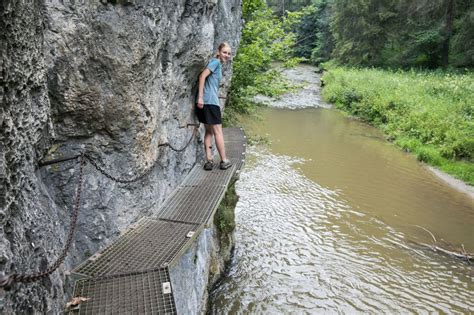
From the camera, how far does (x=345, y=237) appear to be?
8.99m

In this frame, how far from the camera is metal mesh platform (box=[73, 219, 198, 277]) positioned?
3428 millimetres

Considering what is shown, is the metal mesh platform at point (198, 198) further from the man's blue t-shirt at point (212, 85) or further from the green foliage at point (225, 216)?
the green foliage at point (225, 216)

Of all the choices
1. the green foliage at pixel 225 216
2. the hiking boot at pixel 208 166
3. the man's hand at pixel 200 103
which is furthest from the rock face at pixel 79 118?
the green foliage at pixel 225 216

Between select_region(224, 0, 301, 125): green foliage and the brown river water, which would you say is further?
select_region(224, 0, 301, 125): green foliage

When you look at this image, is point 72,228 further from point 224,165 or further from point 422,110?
point 422,110

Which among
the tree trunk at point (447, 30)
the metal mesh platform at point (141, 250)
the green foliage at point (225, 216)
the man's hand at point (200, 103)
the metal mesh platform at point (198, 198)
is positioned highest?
the tree trunk at point (447, 30)

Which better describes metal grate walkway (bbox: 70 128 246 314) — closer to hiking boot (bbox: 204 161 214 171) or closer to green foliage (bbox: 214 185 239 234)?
hiking boot (bbox: 204 161 214 171)

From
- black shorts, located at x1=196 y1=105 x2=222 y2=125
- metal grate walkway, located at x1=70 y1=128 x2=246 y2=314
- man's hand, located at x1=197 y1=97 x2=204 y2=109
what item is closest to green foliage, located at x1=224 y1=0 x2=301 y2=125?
black shorts, located at x1=196 y1=105 x2=222 y2=125

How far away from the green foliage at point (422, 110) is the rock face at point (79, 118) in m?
11.9

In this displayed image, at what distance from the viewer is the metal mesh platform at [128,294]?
302 cm

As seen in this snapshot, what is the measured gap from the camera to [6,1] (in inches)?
87.7

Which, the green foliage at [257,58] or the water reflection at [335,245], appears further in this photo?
the green foliage at [257,58]

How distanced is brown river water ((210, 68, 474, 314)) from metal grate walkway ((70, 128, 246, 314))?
2.59 m

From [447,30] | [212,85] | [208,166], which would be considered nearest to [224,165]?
[208,166]
